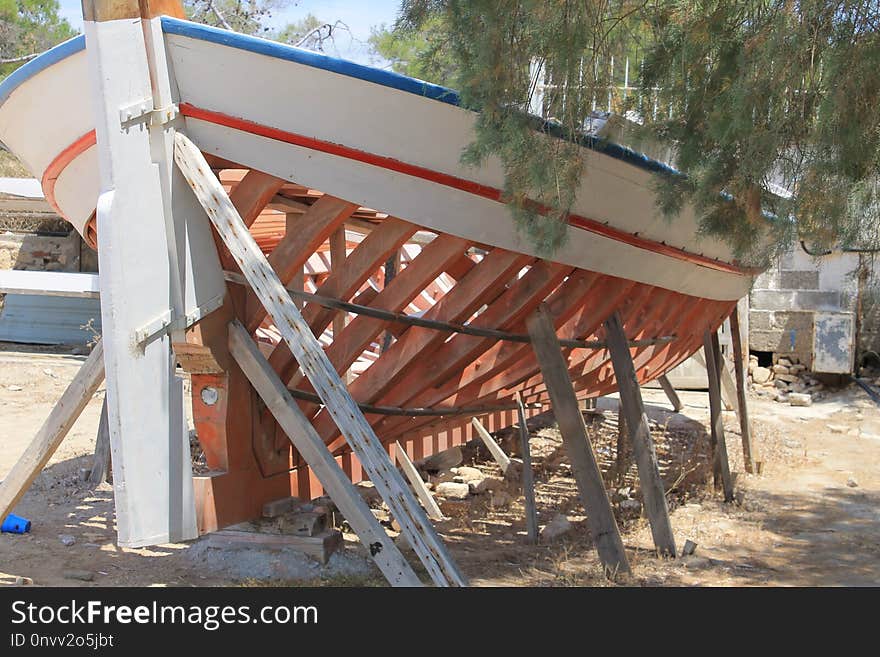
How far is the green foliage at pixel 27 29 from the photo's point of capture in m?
20.9

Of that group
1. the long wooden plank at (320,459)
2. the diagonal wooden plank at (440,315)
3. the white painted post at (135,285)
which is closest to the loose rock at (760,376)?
the diagonal wooden plank at (440,315)

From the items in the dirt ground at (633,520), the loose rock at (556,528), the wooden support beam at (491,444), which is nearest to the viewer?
the dirt ground at (633,520)

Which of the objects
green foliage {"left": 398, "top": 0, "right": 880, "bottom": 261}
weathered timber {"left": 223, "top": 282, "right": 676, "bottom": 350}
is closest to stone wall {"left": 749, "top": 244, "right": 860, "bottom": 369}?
weathered timber {"left": 223, "top": 282, "right": 676, "bottom": 350}

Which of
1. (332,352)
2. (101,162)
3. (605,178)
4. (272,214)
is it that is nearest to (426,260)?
(332,352)

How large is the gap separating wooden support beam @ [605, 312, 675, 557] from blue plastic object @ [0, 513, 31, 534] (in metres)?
3.61

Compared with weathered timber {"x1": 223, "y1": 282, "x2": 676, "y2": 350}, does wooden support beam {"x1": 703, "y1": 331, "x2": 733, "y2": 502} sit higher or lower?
lower

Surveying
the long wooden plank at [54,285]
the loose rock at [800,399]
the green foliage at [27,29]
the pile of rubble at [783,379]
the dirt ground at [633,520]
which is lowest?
the dirt ground at [633,520]

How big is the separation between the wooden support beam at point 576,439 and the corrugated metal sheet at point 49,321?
9.79 m

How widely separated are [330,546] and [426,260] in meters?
1.59

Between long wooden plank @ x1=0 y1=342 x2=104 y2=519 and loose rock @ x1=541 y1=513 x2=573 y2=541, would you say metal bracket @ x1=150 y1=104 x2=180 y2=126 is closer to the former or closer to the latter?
long wooden plank @ x1=0 y1=342 x2=104 y2=519

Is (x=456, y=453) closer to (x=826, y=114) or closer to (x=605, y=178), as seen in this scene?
(x=605, y=178)

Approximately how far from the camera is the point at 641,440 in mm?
5496

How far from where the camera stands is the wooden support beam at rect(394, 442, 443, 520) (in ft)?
21.1

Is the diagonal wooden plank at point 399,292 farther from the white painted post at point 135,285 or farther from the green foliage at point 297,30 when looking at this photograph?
the green foliage at point 297,30
